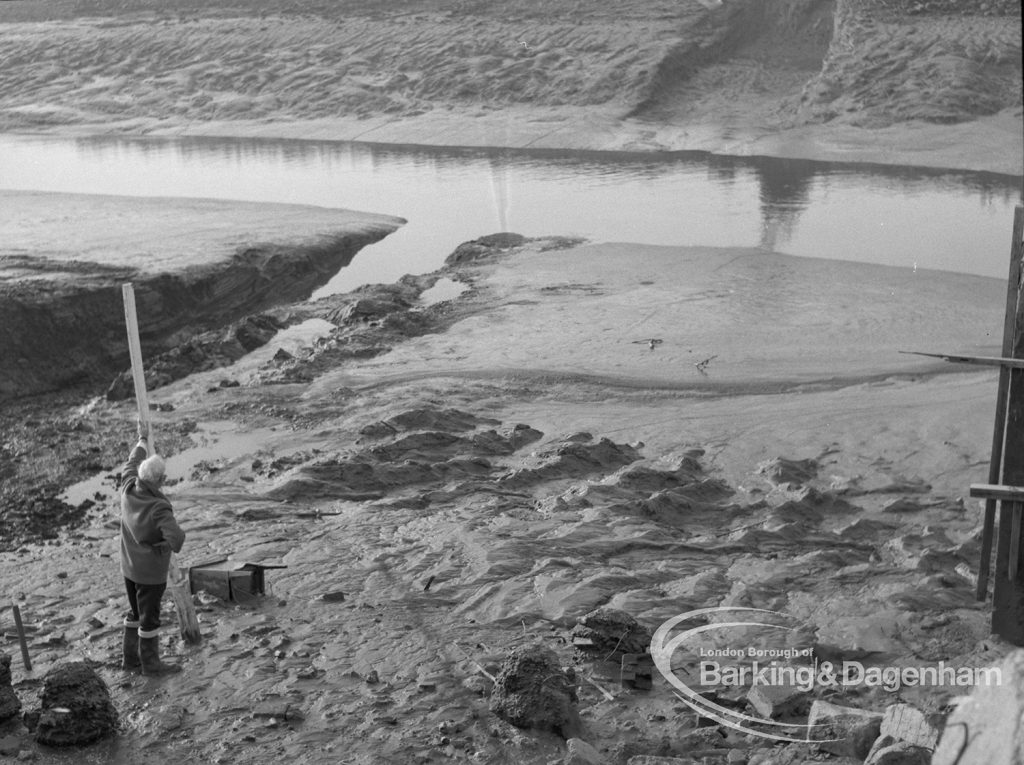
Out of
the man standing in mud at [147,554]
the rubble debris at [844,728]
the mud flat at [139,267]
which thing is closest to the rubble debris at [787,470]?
the rubble debris at [844,728]

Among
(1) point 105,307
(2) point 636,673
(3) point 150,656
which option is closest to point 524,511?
(2) point 636,673

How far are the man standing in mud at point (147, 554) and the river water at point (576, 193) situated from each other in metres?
9.69

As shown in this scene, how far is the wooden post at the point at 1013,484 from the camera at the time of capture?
5.44m

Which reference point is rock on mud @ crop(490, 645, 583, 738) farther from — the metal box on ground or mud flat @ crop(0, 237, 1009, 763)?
the metal box on ground

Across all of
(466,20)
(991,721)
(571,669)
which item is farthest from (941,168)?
(991,721)

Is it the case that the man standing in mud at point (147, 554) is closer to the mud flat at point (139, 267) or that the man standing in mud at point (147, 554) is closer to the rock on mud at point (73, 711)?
the rock on mud at point (73, 711)

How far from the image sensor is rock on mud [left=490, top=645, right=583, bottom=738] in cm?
502

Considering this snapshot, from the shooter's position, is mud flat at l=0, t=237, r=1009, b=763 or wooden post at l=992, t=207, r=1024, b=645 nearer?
mud flat at l=0, t=237, r=1009, b=763

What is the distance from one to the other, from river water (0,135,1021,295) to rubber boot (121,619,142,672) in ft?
32.2

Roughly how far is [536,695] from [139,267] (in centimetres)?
978

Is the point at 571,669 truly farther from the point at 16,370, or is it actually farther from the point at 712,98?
the point at 712,98

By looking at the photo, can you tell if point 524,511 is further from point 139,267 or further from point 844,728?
point 139,267

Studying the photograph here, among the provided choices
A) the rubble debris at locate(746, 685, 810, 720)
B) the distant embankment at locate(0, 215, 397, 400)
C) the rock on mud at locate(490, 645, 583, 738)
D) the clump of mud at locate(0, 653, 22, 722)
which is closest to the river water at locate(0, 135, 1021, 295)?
the distant embankment at locate(0, 215, 397, 400)

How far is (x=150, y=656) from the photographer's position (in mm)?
5551
